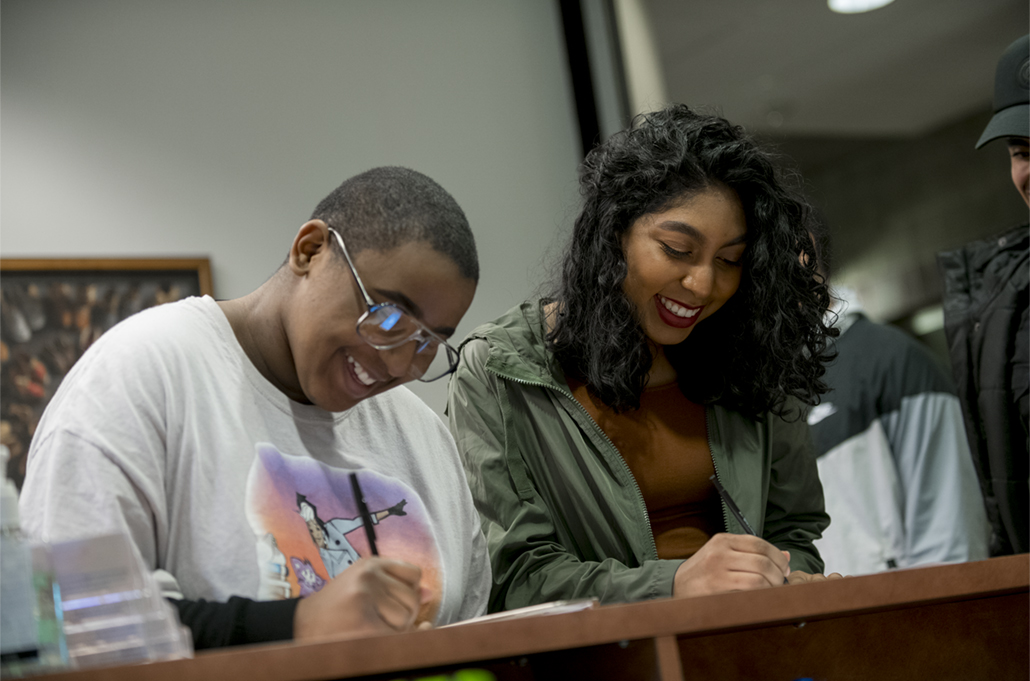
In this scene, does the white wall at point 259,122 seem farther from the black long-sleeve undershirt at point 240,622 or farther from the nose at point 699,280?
the black long-sleeve undershirt at point 240,622

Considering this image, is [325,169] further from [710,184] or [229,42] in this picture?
[710,184]

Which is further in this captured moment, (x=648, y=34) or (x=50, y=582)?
(x=648, y=34)

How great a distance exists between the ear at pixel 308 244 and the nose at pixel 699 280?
605 millimetres

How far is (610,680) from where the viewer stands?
0.88 meters

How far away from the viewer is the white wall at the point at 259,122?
7.76ft

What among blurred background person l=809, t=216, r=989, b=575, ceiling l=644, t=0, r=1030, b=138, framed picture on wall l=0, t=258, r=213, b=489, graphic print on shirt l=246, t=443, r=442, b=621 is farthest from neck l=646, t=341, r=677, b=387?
ceiling l=644, t=0, r=1030, b=138

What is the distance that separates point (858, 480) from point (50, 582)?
2.31 m

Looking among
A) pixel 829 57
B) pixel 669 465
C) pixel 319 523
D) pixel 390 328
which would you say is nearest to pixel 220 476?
pixel 319 523

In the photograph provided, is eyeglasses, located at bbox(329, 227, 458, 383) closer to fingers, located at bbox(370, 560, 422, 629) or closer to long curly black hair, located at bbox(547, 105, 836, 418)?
fingers, located at bbox(370, 560, 422, 629)

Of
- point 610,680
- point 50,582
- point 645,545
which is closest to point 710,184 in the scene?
point 645,545

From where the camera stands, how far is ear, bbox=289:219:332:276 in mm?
1116

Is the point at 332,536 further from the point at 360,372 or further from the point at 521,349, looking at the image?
the point at 521,349

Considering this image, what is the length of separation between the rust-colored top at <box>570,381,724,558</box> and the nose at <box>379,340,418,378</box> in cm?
50

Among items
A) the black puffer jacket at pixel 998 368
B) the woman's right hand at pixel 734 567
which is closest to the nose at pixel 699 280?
the woman's right hand at pixel 734 567
